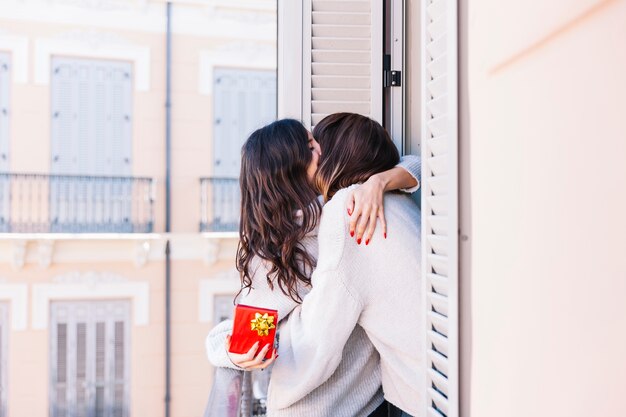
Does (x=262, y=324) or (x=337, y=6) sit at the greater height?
(x=337, y=6)

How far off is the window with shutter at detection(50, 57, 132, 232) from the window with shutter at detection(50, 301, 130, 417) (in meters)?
0.89

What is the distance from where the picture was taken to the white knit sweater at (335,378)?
1.31 meters

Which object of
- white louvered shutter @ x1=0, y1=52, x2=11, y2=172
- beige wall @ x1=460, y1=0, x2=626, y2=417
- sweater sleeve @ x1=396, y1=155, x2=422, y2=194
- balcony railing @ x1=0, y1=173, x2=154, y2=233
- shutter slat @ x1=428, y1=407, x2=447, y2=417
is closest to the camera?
beige wall @ x1=460, y1=0, x2=626, y2=417

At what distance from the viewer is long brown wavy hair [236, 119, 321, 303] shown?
1305 millimetres

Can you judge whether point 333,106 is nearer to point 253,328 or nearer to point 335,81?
point 335,81

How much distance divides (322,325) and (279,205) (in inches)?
10.6

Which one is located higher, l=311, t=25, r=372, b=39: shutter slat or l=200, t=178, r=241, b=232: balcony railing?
l=311, t=25, r=372, b=39: shutter slat

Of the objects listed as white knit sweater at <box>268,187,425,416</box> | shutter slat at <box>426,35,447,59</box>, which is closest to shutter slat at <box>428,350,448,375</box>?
white knit sweater at <box>268,187,425,416</box>

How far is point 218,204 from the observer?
7301 millimetres

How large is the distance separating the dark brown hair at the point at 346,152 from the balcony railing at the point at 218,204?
5.89m

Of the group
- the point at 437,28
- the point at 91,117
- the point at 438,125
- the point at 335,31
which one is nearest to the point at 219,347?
the point at 438,125

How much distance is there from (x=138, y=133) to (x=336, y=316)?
6.23 metres

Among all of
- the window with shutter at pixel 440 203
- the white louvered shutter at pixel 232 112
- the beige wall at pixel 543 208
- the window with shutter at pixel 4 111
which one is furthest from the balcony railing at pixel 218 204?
the beige wall at pixel 543 208

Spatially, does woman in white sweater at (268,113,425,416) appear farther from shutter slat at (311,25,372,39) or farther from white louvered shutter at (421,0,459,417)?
shutter slat at (311,25,372,39)
